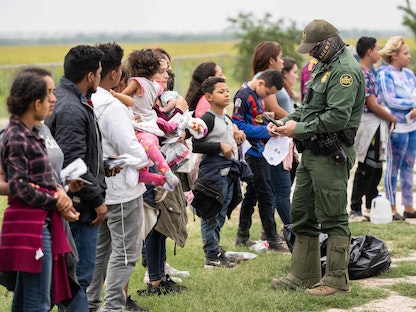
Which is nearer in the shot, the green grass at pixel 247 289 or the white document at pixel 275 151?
the green grass at pixel 247 289

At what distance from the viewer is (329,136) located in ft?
21.8

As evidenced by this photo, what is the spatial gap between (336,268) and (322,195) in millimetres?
616

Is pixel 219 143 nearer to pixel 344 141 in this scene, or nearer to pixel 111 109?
pixel 344 141

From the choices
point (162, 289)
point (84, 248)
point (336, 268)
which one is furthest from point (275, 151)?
point (84, 248)

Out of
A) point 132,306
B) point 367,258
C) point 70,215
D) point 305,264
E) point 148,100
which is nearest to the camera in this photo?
point 70,215

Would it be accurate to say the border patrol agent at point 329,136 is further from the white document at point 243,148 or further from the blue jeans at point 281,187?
the blue jeans at point 281,187

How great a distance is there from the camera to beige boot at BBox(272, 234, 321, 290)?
277 inches

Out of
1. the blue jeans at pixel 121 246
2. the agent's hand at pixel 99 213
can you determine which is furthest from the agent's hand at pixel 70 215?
the blue jeans at pixel 121 246

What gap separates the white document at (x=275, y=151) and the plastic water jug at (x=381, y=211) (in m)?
2.18

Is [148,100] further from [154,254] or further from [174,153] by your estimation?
[154,254]

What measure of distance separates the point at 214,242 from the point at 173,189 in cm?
156

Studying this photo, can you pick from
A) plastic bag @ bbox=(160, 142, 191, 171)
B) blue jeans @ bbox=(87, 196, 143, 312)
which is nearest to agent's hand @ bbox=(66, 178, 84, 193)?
blue jeans @ bbox=(87, 196, 143, 312)

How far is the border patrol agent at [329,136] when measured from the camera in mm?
6570

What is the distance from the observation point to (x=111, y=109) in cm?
554
